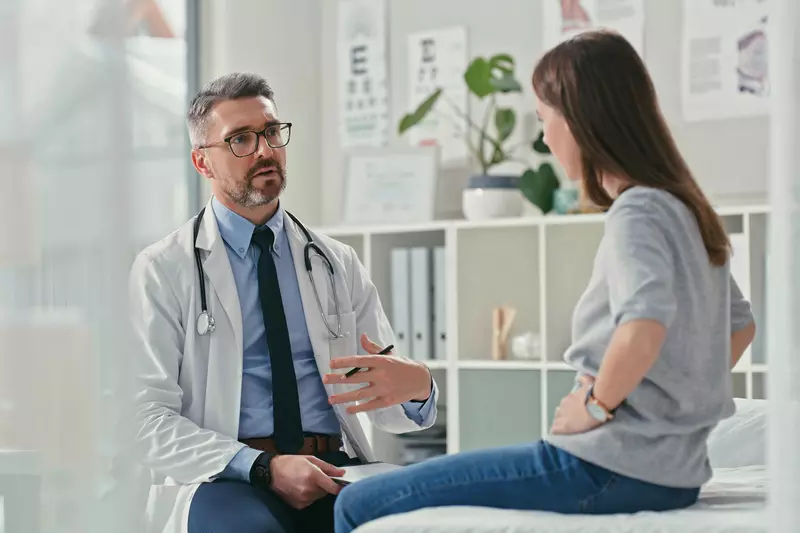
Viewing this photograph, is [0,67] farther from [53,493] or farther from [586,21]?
[586,21]

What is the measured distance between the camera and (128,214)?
1.19 metres

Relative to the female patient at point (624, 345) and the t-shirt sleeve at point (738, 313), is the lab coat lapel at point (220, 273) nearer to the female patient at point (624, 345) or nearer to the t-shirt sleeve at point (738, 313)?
the female patient at point (624, 345)

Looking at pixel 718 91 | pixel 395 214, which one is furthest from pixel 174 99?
pixel 718 91

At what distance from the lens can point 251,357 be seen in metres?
2.15

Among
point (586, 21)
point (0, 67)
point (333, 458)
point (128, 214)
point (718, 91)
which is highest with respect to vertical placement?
point (586, 21)

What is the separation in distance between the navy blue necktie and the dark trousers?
0.51 feet

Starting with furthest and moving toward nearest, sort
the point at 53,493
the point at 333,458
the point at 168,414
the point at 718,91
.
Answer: the point at 718,91
the point at 333,458
the point at 168,414
the point at 53,493

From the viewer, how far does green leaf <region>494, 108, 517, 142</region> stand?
12.1 ft

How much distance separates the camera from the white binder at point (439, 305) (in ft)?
12.1

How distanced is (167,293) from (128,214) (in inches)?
37.3

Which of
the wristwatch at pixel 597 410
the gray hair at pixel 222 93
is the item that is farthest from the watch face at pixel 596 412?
the gray hair at pixel 222 93

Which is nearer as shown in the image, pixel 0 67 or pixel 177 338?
pixel 0 67

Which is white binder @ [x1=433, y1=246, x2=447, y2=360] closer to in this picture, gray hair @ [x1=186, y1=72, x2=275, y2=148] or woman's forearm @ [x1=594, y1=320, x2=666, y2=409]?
gray hair @ [x1=186, y1=72, x2=275, y2=148]

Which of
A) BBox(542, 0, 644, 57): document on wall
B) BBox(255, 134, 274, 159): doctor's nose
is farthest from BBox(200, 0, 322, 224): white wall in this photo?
BBox(255, 134, 274, 159): doctor's nose
